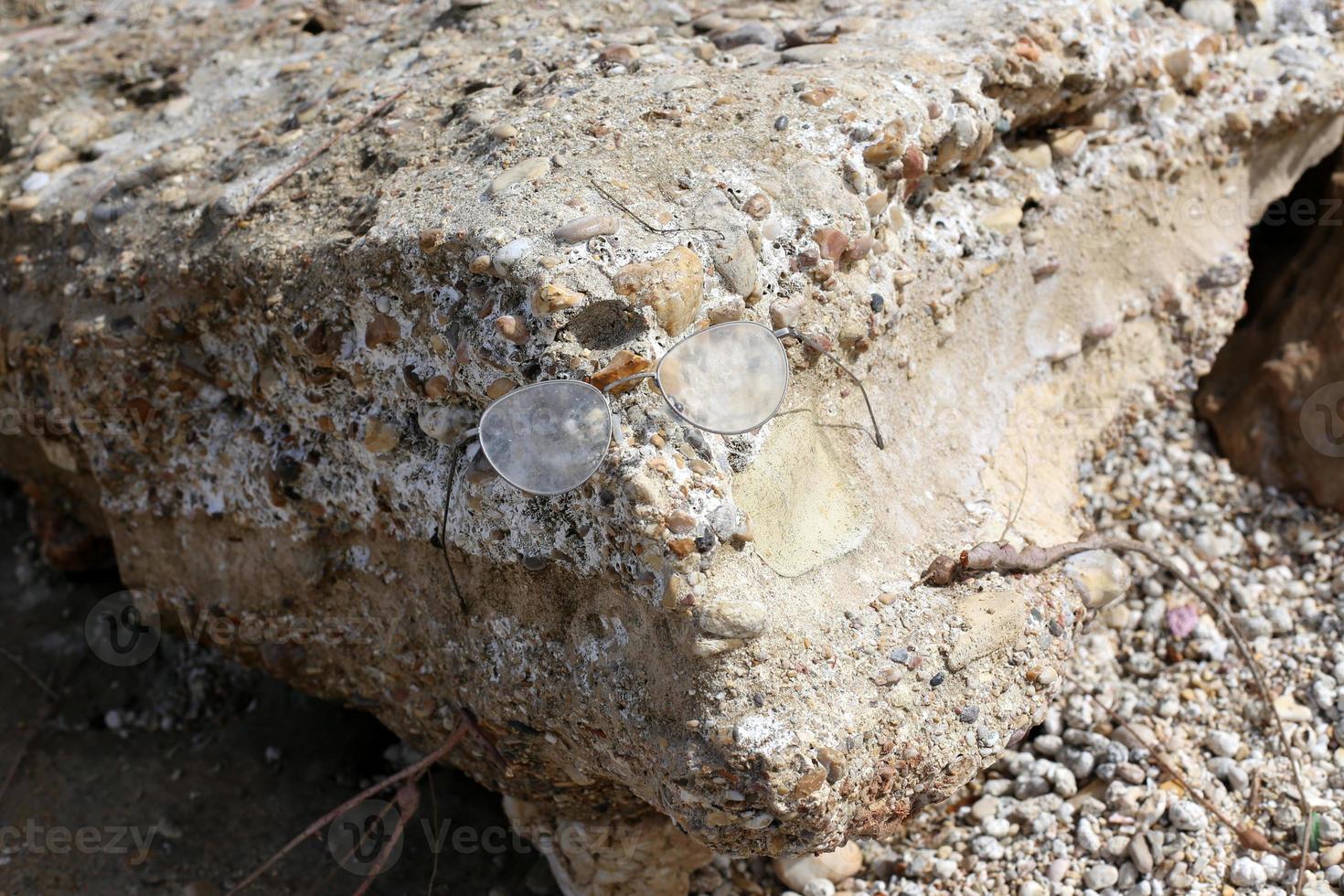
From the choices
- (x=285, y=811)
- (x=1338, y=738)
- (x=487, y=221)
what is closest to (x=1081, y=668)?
(x=1338, y=738)

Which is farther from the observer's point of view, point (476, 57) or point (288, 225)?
point (476, 57)

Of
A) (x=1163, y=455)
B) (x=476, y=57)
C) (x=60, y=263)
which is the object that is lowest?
(x=1163, y=455)

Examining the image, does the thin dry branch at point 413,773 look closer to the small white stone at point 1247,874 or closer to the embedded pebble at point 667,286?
the embedded pebble at point 667,286

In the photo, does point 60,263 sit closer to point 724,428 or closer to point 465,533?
point 465,533

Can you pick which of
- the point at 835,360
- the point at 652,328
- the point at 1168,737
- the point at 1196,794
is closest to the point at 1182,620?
the point at 1168,737

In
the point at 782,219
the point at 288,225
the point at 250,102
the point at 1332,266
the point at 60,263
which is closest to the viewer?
the point at 782,219

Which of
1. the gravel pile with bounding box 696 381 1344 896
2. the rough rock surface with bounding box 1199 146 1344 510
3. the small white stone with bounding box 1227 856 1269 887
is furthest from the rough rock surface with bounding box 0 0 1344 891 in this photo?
the small white stone with bounding box 1227 856 1269 887

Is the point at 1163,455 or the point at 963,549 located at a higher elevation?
the point at 963,549

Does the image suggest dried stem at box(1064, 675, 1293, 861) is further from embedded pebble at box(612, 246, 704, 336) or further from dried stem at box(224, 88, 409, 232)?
dried stem at box(224, 88, 409, 232)

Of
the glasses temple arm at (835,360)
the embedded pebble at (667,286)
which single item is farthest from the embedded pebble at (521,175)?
the glasses temple arm at (835,360)
